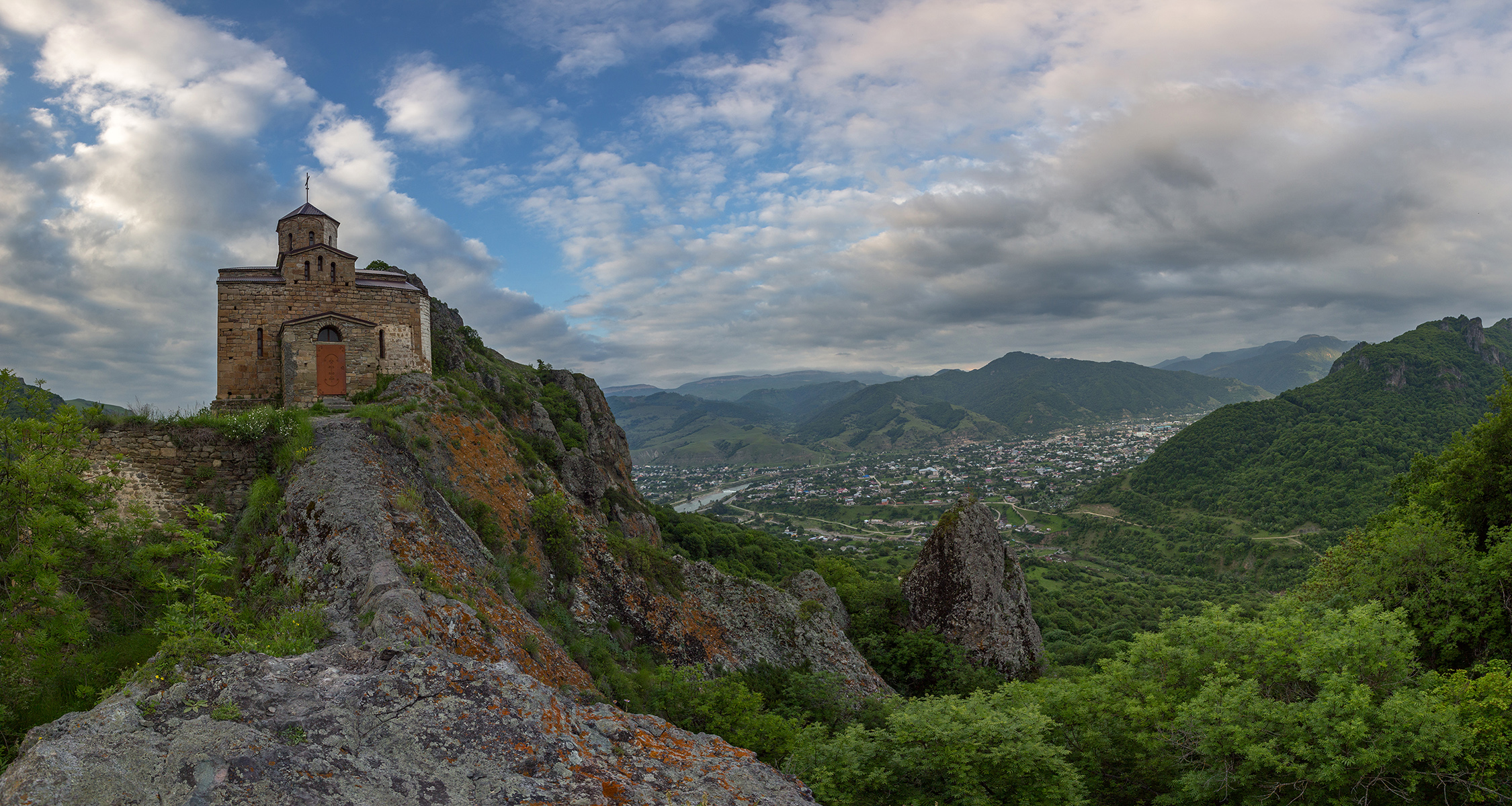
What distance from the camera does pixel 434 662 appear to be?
23.3ft

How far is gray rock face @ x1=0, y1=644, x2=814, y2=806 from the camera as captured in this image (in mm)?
5254

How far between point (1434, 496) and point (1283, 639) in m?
20.7

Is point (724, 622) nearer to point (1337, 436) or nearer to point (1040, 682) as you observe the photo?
point (1040, 682)

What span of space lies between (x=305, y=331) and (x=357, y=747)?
1949cm

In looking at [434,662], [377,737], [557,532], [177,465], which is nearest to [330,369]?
[177,465]

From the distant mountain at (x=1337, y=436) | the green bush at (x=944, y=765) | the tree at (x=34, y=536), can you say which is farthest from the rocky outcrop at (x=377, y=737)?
the distant mountain at (x=1337, y=436)

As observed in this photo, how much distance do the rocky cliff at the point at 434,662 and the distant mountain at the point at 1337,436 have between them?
113602 mm

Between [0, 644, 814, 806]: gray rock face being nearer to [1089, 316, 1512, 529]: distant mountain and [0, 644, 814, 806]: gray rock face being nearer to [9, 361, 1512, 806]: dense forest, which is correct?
[9, 361, 1512, 806]: dense forest

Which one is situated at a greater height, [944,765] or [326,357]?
[326,357]

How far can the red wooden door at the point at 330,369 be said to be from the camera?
68.2ft

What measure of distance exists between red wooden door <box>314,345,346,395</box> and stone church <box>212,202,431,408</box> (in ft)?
0.08

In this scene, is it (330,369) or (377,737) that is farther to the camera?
(330,369)

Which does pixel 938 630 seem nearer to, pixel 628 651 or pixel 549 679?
pixel 628 651

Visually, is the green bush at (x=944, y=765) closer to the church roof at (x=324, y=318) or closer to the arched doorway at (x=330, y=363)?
the arched doorway at (x=330, y=363)
